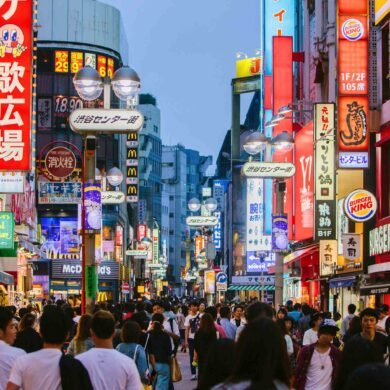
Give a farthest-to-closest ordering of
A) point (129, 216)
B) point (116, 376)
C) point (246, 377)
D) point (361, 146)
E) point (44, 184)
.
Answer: point (129, 216) → point (44, 184) → point (361, 146) → point (116, 376) → point (246, 377)

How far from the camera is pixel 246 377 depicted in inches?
214

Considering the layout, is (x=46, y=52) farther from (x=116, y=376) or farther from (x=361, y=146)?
(x=116, y=376)

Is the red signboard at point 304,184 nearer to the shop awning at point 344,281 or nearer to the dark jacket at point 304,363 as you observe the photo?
the shop awning at point 344,281

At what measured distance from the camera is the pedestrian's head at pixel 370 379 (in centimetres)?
468

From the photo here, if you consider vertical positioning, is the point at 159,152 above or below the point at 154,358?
above

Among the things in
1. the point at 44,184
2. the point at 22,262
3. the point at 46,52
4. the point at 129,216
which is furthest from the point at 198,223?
the point at 129,216

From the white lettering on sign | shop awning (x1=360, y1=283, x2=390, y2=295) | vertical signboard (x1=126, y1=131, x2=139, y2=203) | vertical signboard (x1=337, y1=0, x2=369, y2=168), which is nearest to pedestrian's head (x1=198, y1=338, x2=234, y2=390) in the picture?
shop awning (x1=360, y1=283, x2=390, y2=295)

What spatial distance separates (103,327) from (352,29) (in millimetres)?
24382

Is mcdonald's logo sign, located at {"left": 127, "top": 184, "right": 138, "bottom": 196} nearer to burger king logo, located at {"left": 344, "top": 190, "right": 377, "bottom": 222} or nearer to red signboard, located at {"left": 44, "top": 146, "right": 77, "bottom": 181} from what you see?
red signboard, located at {"left": 44, "top": 146, "right": 77, "bottom": 181}

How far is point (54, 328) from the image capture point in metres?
8.06

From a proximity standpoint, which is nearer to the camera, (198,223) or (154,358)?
(154,358)

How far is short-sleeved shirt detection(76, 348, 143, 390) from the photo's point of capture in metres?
8.55

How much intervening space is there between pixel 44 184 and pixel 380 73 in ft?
36.0

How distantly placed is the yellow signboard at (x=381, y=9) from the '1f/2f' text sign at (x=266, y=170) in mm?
5649
